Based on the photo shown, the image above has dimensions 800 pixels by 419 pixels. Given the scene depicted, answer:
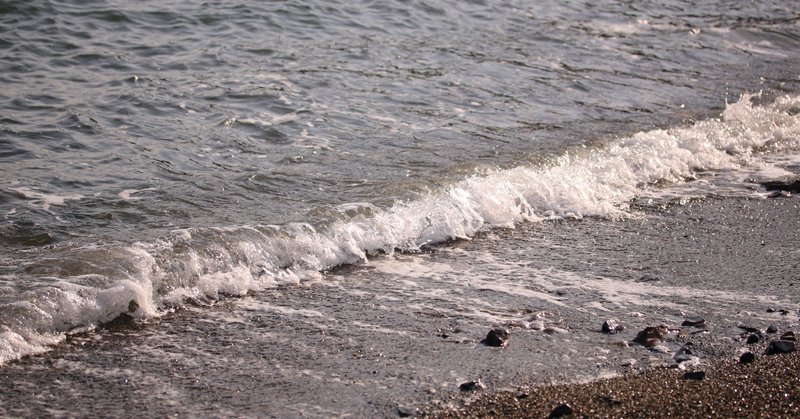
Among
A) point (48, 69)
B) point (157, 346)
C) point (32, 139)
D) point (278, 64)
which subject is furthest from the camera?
point (278, 64)

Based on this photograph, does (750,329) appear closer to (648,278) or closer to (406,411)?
(648,278)

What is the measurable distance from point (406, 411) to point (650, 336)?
5.43 feet

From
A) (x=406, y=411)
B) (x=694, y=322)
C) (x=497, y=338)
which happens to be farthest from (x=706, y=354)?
(x=406, y=411)

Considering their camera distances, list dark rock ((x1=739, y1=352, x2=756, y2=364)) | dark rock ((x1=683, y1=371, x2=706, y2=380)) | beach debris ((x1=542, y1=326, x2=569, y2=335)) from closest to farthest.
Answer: dark rock ((x1=683, y1=371, x2=706, y2=380)), dark rock ((x1=739, y1=352, x2=756, y2=364)), beach debris ((x1=542, y1=326, x2=569, y2=335))

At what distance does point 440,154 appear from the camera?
859 centimetres

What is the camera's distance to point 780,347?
491cm

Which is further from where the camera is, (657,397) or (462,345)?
(462,345)

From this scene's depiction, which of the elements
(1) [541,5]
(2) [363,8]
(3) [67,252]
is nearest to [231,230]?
(3) [67,252]

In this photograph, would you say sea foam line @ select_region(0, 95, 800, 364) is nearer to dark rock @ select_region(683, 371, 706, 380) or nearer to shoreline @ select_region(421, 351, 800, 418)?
shoreline @ select_region(421, 351, 800, 418)

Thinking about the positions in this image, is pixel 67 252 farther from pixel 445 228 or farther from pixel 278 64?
pixel 278 64

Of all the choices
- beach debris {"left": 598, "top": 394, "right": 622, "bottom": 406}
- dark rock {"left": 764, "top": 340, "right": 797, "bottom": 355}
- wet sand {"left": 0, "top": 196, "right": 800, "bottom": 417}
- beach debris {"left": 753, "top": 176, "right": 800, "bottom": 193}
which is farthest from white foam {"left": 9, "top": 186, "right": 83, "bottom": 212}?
beach debris {"left": 753, "top": 176, "right": 800, "bottom": 193}

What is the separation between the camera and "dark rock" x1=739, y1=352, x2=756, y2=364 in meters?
4.80

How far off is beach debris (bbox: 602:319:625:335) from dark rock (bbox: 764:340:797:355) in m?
0.78

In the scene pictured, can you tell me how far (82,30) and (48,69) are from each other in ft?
5.26
